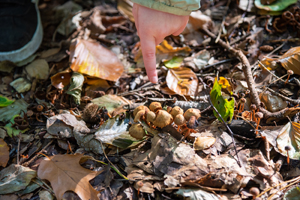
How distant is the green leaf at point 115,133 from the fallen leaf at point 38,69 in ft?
4.12

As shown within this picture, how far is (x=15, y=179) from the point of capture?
175 centimetres

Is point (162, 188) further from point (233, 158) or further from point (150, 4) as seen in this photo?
point (150, 4)

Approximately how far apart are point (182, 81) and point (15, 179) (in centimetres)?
169

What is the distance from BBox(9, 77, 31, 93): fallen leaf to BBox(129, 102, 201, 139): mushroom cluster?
1.53 m

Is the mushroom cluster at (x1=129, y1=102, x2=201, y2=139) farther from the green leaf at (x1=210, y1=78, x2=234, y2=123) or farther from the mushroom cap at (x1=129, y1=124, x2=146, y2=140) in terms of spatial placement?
the green leaf at (x1=210, y1=78, x2=234, y2=123)

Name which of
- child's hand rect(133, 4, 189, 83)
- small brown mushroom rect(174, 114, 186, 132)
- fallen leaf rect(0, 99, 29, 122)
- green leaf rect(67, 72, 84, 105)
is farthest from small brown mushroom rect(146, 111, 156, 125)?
fallen leaf rect(0, 99, 29, 122)

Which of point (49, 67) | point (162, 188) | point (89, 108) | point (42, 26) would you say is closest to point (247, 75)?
point (162, 188)

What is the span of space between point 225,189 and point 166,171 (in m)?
0.40

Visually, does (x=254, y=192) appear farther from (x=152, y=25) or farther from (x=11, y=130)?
(x=11, y=130)

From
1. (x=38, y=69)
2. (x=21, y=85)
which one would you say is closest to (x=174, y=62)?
(x=38, y=69)

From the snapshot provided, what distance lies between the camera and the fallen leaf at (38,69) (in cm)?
272

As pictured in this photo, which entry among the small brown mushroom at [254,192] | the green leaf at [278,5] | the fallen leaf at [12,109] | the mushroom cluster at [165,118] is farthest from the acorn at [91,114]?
the green leaf at [278,5]

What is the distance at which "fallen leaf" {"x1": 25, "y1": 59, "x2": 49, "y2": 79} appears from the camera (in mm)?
2717

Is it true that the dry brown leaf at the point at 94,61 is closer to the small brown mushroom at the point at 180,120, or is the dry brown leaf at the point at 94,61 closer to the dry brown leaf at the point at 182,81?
the dry brown leaf at the point at 182,81
